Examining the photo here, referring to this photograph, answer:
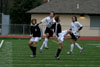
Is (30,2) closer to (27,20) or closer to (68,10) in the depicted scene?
(27,20)

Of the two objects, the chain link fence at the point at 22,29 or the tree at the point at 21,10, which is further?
the tree at the point at 21,10

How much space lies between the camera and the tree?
51.6m

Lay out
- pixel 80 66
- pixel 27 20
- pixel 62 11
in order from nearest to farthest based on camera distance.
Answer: pixel 80 66
pixel 62 11
pixel 27 20

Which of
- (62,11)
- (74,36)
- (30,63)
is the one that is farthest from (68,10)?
(30,63)

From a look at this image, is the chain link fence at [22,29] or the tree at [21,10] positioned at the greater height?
the chain link fence at [22,29]

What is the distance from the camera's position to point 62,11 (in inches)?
1629

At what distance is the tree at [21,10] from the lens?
51.6 meters

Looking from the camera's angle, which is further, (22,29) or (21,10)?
(21,10)

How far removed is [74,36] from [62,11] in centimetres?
2454

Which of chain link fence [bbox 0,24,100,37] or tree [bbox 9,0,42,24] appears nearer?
chain link fence [bbox 0,24,100,37]

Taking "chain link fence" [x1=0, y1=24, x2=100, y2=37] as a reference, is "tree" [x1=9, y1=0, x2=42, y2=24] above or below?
below

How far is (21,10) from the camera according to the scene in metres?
51.5

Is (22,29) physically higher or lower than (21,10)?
higher

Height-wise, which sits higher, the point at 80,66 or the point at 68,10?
the point at 80,66
